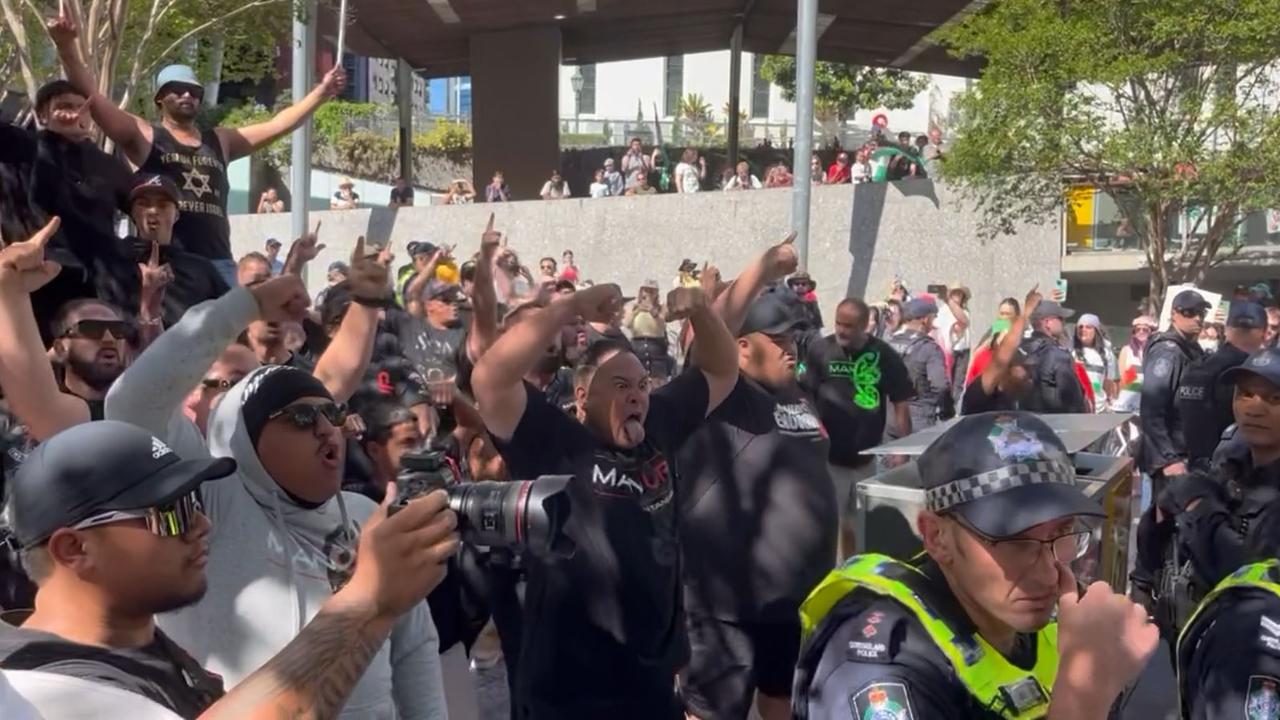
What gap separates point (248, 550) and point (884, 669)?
1.52 m

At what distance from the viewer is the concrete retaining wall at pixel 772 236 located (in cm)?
2241

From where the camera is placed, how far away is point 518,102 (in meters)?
28.2

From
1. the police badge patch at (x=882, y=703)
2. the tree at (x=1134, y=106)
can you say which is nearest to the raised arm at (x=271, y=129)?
the police badge patch at (x=882, y=703)

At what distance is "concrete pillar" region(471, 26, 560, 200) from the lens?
2806 centimetres

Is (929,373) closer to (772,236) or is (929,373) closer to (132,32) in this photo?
(132,32)

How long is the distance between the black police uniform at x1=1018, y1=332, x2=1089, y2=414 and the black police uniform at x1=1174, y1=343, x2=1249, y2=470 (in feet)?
3.79

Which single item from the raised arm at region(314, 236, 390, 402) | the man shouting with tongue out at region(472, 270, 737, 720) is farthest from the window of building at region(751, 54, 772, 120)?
the raised arm at region(314, 236, 390, 402)

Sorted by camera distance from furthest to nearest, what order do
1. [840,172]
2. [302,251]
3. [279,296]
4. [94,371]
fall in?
[840,172] < [302,251] < [94,371] < [279,296]

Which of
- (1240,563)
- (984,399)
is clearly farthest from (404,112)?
(1240,563)

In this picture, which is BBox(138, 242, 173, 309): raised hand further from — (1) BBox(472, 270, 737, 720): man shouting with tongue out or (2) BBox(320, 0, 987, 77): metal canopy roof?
(2) BBox(320, 0, 987, 77): metal canopy roof

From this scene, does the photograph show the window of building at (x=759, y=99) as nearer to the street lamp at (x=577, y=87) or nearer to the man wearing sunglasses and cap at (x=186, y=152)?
the street lamp at (x=577, y=87)

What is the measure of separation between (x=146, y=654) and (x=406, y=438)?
192cm

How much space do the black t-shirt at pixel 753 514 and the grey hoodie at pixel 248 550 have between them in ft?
7.43

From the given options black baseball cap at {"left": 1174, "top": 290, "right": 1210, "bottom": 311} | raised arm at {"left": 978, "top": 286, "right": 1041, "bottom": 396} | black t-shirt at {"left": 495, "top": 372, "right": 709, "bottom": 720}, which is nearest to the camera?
black t-shirt at {"left": 495, "top": 372, "right": 709, "bottom": 720}
